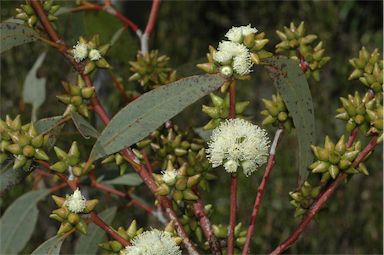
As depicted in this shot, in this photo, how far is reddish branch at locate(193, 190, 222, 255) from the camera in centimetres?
98

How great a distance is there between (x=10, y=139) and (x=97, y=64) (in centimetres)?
16

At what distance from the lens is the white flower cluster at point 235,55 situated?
2.89 ft

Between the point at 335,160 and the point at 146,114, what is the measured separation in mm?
257

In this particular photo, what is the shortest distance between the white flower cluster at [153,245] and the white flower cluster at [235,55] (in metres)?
0.21

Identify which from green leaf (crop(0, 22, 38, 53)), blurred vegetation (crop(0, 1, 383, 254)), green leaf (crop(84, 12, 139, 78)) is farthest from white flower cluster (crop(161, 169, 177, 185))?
→ blurred vegetation (crop(0, 1, 383, 254))

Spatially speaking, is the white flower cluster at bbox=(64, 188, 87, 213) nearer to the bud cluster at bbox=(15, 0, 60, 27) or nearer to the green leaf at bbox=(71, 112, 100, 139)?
the green leaf at bbox=(71, 112, 100, 139)

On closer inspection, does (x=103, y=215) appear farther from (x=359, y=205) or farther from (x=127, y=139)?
(x=359, y=205)

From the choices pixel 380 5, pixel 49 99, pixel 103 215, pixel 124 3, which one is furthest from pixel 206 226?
pixel 380 5

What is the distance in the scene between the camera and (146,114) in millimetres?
962

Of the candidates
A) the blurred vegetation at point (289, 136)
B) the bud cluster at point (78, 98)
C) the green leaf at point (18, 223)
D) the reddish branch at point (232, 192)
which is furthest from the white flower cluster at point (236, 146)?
the blurred vegetation at point (289, 136)

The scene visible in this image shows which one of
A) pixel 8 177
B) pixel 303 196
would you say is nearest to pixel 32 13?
pixel 8 177

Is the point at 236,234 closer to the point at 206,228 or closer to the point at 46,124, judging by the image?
the point at 206,228

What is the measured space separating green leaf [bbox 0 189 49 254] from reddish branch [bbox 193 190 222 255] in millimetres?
475

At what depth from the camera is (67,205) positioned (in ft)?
2.94
